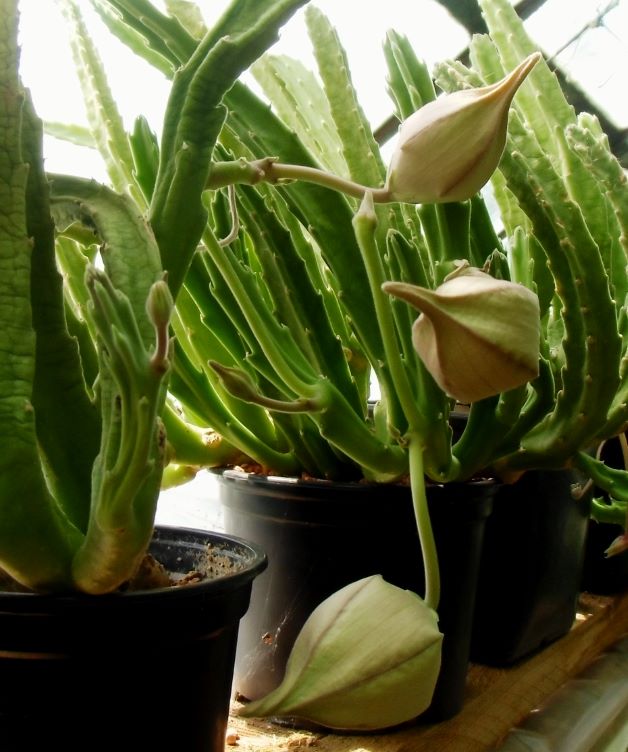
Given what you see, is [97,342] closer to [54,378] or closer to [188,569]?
[54,378]

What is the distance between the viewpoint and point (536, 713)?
28.0 inches

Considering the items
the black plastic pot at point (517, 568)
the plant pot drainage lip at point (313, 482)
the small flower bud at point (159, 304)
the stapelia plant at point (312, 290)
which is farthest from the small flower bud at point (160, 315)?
the black plastic pot at point (517, 568)

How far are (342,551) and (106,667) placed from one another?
0.24 metres

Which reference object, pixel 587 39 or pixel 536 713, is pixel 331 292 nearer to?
pixel 536 713

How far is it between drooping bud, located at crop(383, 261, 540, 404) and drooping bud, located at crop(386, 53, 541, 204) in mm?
56

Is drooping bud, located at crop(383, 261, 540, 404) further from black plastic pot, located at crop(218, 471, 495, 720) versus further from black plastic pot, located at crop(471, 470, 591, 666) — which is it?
black plastic pot, located at crop(471, 470, 591, 666)

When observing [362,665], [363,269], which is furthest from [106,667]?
[363,269]

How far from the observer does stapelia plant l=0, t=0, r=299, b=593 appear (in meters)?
0.30

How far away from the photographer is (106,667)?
12.9 inches

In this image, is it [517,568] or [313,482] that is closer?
[313,482]

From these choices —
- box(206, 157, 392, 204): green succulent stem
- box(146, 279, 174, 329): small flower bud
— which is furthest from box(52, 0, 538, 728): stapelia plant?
box(146, 279, 174, 329): small flower bud

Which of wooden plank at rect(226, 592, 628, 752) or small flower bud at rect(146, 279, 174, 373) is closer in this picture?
small flower bud at rect(146, 279, 174, 373)

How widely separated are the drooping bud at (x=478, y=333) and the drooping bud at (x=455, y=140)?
0.18 ft

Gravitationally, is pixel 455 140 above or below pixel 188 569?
above
